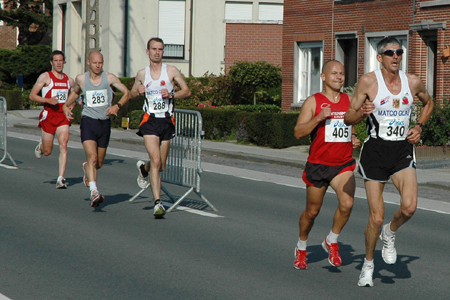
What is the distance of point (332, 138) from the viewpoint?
21.7 ft

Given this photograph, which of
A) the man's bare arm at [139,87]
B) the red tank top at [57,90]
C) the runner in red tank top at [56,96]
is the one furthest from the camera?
the red tank top at [57,90]

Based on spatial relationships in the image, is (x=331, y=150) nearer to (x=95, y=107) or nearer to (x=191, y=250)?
(x=191, y=250)

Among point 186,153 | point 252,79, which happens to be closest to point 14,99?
point 252,79

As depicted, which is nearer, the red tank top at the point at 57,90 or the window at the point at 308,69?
the red tank top at the point at 57,90

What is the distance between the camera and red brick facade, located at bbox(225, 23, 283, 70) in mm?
31188

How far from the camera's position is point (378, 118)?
632 cm

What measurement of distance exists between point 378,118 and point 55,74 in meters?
7.44

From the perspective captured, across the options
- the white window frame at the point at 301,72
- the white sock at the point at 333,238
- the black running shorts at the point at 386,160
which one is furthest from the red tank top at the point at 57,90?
the white window frame at the point at 301,72

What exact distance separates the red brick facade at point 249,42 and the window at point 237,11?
671cm

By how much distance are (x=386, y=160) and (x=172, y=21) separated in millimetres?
31605

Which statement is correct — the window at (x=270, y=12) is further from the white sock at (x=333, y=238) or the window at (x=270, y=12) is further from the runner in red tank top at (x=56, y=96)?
the white sock at (x=333, y=238)

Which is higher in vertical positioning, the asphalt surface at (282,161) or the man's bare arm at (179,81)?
the man's bare arm at (179,81)

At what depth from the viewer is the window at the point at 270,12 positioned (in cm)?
3866

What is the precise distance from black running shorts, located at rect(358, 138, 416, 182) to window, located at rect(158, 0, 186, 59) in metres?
31.3
